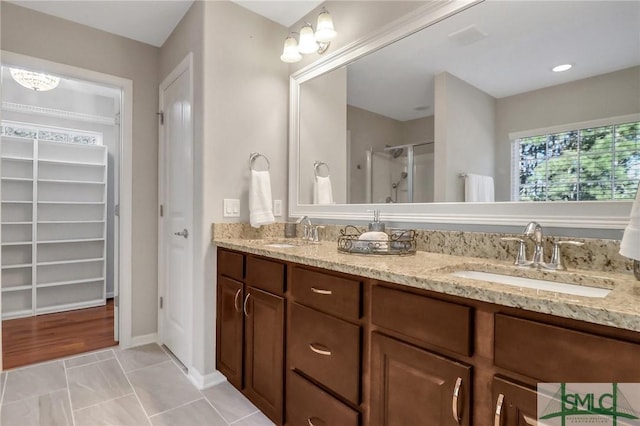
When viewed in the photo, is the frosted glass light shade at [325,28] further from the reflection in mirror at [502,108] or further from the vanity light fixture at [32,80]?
the vanity light fixture at [32,80]

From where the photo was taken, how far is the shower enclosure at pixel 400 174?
1619 mm

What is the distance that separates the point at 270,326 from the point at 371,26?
1.71m

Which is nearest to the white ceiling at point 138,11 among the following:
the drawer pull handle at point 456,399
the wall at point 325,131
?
the wall at point 325,131

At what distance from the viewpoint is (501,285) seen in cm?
84

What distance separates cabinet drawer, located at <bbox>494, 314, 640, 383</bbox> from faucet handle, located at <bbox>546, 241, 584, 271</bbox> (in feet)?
1.67

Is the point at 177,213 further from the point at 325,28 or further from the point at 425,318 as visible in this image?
the point at 425,318

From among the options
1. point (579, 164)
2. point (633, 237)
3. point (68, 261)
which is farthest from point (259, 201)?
point (68, 261)

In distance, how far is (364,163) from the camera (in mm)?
1920

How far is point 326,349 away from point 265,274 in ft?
1.63

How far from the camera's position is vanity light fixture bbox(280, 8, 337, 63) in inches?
72.5

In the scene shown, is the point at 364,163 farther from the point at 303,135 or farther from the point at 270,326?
the point at 270,326

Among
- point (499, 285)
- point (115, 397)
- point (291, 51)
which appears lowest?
point (115, 397)

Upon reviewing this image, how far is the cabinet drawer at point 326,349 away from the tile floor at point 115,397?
0.60 metres

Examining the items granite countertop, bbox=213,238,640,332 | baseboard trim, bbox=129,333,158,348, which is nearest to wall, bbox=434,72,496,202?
granite countertop, bbox=213,238,640,332
